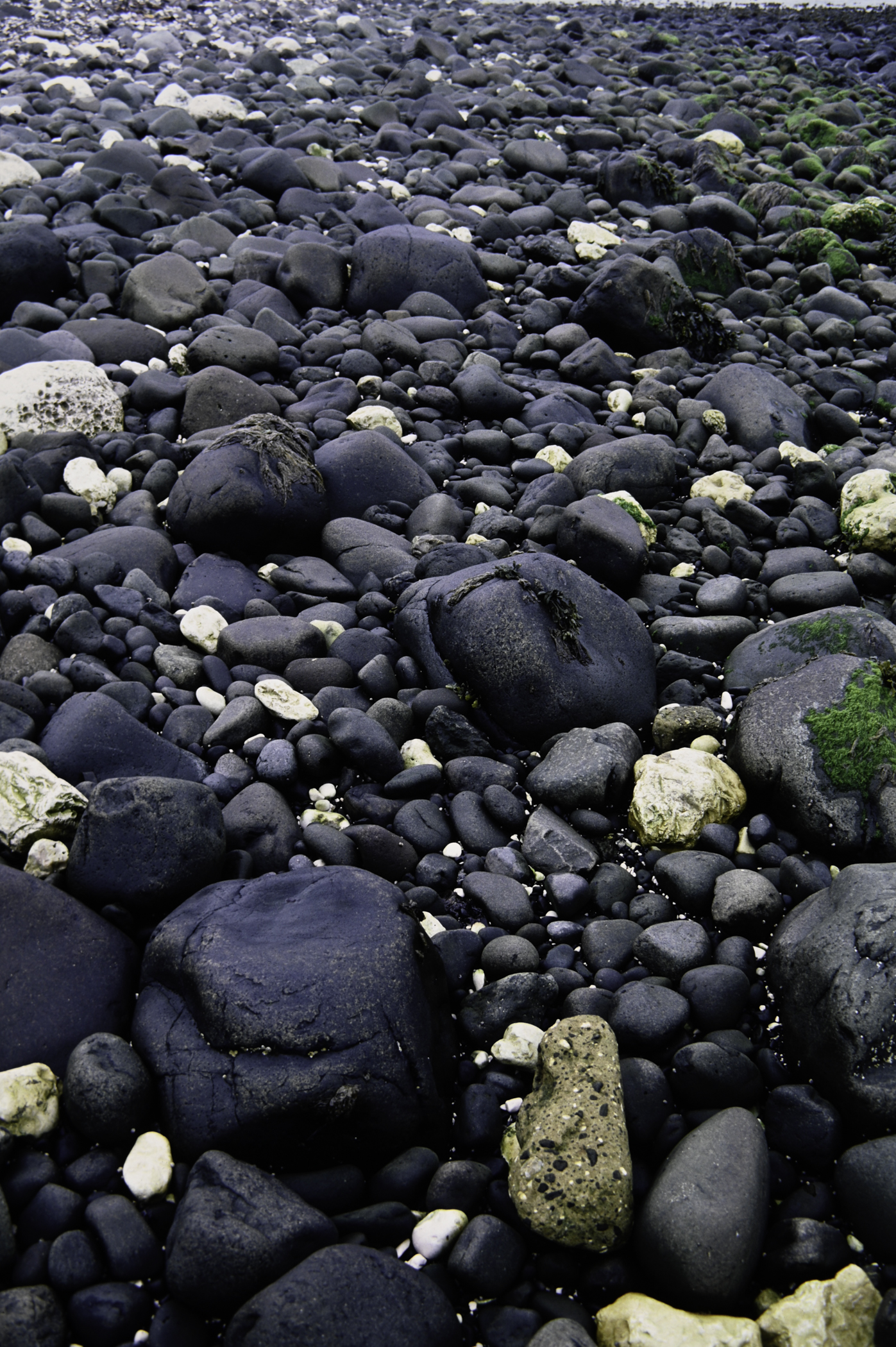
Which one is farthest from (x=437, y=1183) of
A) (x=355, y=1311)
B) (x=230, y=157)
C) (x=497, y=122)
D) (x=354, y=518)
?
(x=497, y=122)

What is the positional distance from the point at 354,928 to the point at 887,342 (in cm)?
712

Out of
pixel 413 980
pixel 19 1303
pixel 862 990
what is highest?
pixel 862 990

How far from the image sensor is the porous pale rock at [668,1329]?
2209mm

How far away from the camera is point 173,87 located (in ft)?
37.8

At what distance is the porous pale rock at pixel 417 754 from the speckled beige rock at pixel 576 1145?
1.39m

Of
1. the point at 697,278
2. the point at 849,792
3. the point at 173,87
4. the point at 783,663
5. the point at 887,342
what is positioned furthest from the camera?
the point at 173,87

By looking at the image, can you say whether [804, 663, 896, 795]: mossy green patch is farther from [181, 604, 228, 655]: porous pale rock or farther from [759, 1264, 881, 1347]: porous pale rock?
[181, 604, 228, 655]: porous pale rock

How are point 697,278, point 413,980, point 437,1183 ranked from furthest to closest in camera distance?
point 697,278 → point 413,980 → point 437,1183

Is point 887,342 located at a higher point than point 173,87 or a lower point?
lower

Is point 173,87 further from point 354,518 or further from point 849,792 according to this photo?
point 849,792

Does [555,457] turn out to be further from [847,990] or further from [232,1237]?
[232,1237]

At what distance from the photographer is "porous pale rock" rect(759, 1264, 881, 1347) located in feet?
7.32

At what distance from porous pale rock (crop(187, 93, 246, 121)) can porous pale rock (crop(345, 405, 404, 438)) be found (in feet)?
24.2

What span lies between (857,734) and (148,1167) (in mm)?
2872
